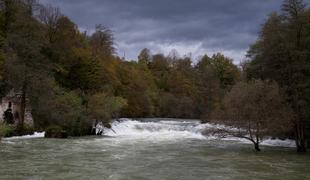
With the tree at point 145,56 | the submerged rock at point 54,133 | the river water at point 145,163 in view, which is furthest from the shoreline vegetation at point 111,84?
the tree at point 145,56

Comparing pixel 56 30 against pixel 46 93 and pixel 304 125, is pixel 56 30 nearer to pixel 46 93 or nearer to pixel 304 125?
pixel 46 93

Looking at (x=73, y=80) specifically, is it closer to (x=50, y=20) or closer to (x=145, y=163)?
(x=50, y=20)

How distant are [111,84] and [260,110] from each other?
108ft

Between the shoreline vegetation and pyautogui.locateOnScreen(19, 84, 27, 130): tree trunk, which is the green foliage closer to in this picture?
the shoreline vegetation

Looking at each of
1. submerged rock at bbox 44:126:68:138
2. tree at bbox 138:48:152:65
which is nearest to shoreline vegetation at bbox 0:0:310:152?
submerged rock at bbox 44:126:68:138

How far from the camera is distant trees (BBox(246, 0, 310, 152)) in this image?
24344 millimetres

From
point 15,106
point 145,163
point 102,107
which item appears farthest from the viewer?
point 102,107

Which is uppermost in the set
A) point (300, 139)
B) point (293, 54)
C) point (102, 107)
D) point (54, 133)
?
point (293, 54)

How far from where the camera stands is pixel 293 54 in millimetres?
24188

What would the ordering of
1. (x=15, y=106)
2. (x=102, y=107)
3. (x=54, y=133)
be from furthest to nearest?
(x=102, y=107) → (x=15, y=106) → (x=54, y=133)

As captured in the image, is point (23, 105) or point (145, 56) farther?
point (145, 56)

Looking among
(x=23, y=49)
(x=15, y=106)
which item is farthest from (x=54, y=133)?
(x=23, y=49)

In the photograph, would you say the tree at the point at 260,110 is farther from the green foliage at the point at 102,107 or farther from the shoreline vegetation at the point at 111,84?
the green foliage at the point at 102,107

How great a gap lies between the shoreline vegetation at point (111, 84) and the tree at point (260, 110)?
57 mm
